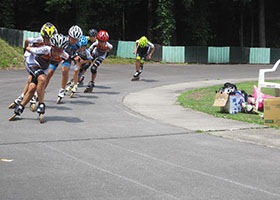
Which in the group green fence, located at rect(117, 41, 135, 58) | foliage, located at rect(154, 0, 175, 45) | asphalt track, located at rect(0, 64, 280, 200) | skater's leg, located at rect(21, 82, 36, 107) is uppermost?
foliage, located at rect(154, 0, 175, 45)

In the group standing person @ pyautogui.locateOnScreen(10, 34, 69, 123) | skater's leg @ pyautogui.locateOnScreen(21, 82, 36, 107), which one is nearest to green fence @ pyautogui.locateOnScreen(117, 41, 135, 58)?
standing person @ pyautogui.locateOnScreen(10, 34, 69, 123)

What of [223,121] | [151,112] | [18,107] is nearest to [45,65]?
[18,107]

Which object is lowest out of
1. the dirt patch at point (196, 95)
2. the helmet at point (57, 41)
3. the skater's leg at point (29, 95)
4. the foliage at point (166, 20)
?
the dirt patch at point (196, 95)

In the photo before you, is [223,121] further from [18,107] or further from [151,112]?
[18,107]

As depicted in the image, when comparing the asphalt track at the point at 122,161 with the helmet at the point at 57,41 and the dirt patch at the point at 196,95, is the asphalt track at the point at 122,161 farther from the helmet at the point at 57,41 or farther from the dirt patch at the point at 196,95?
the dirt patch at the point at 196,95

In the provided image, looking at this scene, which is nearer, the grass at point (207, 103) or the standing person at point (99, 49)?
the grass at point (207, 103)

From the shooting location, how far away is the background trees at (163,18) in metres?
39.2

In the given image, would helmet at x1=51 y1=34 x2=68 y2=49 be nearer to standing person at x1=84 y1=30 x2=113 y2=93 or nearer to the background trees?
standing person at x1=84 y1=30 x2=113 y2=93

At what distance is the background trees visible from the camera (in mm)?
39188

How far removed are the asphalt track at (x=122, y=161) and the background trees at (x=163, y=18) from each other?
27.1 metres

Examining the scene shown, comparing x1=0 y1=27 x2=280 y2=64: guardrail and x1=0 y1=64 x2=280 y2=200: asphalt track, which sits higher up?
x1=0 y1=27 x2=280 y2=64: guardrail

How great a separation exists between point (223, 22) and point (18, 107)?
42.1 metres

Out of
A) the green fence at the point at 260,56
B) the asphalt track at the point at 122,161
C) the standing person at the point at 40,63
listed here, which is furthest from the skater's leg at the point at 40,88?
the green fence at the point at 260,56

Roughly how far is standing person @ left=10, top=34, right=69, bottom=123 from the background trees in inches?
1037
